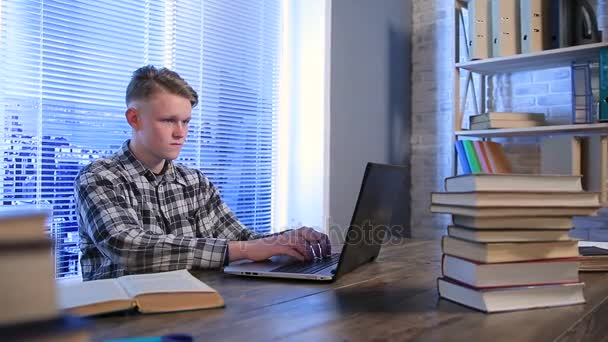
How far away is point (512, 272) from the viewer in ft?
2.92

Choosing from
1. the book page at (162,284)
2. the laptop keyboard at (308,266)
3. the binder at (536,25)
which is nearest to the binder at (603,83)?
the binder at (536,25)

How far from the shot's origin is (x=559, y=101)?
9.86 ft

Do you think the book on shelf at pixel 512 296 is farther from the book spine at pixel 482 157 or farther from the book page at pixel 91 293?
the book spine at pixel 482 157

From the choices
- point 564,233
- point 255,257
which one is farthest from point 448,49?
point 564,233

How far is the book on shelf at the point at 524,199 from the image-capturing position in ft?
2.86

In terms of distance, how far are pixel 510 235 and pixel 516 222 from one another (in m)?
0.03

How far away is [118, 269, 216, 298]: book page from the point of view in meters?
0.87

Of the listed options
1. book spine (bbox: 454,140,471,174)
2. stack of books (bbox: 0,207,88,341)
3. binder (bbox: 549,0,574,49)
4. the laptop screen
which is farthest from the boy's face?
binder (bbox: 549,0,574,49)

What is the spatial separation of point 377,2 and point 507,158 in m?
1.20

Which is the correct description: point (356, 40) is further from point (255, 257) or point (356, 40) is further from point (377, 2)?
point (255, 257)

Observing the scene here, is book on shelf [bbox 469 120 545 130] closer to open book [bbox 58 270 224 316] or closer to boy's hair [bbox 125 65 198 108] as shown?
boy's hair [bbox 125 65 198 108]

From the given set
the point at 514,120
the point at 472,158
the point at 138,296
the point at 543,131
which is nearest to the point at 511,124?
the point at 514,120

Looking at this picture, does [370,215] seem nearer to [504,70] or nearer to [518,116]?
[518,116]

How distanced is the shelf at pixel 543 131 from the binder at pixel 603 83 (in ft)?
0.19
